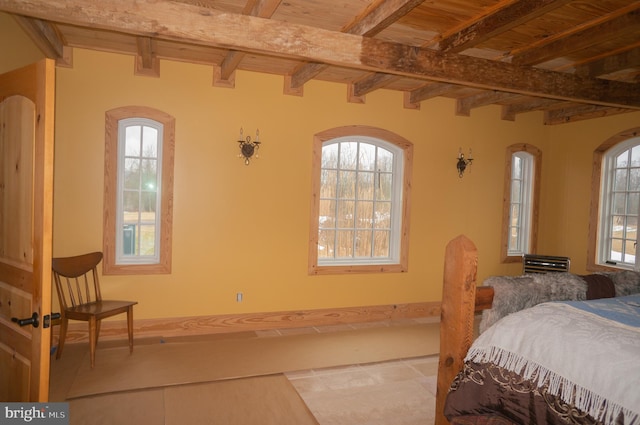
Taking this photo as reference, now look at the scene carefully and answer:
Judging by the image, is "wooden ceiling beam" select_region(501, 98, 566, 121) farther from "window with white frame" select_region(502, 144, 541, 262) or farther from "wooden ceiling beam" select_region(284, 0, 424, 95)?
"wooden ceiling beam" select_region(284, 0, 424, 95)

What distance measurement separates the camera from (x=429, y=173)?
5.43 meters

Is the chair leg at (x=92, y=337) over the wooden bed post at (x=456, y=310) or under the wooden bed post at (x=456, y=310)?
under

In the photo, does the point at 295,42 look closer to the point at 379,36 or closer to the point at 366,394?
the point at 379,36

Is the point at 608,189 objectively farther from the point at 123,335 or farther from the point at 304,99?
the point at 123,335

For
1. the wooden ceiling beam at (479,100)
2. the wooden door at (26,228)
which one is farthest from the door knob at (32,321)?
the wooden ceiling beam at (479,100)

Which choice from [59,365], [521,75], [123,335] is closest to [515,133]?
[521,75]

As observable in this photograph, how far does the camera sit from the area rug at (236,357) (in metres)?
3.36

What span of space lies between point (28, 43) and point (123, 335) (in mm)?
2721

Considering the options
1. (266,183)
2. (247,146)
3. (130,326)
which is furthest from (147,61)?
(130,326)

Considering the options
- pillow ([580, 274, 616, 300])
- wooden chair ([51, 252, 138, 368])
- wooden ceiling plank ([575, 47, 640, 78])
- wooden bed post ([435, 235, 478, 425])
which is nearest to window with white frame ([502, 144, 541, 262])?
wooden ceiling plank ([575, 47, 640, 78])

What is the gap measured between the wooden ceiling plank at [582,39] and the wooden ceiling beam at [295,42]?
0.39 ft

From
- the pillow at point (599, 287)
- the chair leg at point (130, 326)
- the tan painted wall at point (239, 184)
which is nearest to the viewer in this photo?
the pillow at point (599, 287)

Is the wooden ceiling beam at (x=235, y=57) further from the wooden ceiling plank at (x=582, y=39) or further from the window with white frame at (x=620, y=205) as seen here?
the window with white frame at (x=620, y=205)

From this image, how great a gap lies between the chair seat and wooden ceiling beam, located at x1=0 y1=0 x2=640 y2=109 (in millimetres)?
2252
